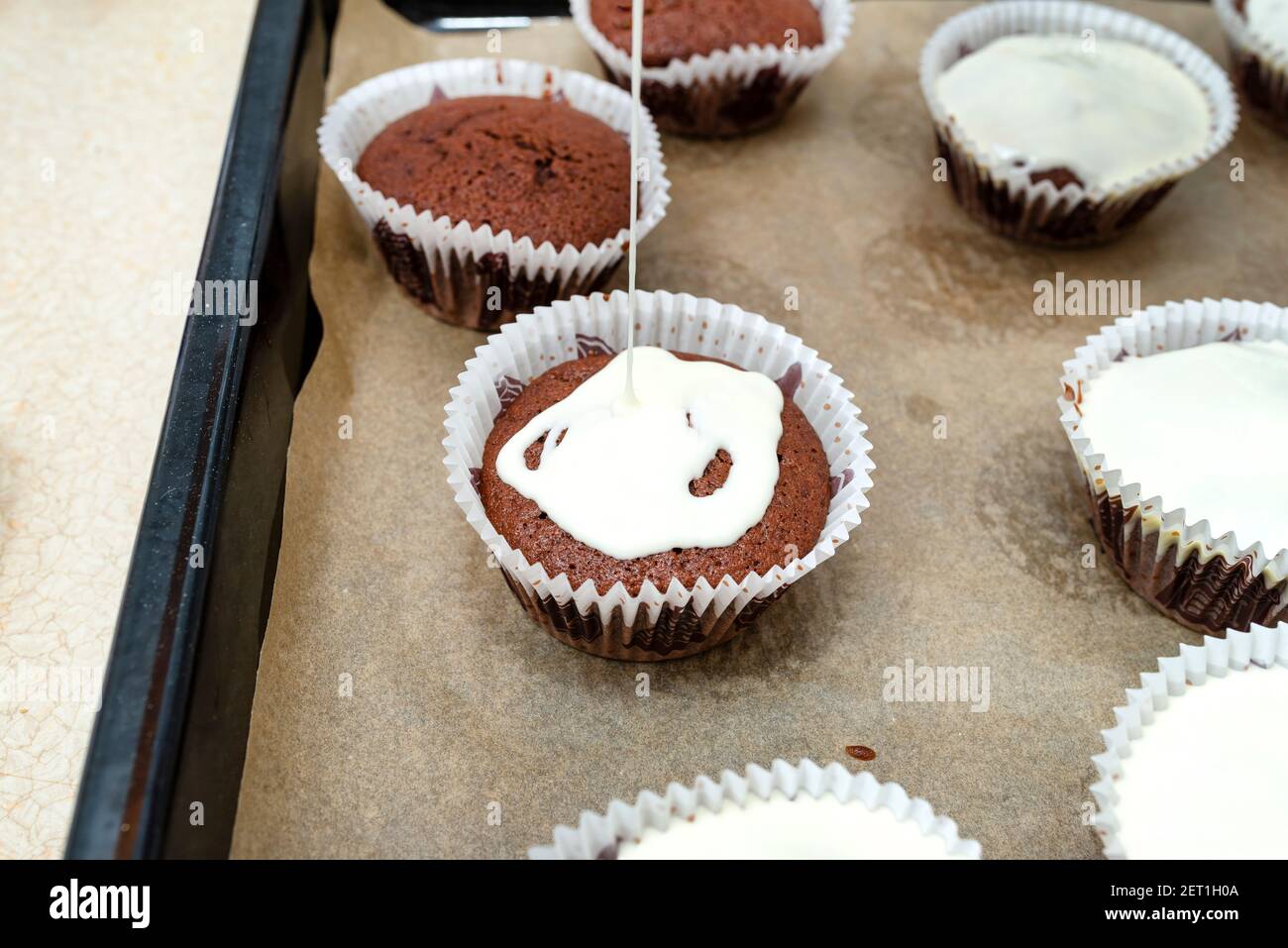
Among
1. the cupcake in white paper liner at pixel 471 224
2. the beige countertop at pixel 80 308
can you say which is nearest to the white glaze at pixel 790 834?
the beige countertop at pixel 80 308

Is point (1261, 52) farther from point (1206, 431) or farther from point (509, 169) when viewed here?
point (509, 169)

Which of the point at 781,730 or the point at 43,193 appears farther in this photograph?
the point at 43,193

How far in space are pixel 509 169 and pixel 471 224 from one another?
0.58ft

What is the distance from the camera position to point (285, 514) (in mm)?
2521

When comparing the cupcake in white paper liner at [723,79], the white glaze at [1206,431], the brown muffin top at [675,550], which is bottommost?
the brown muffin top at [675,550]

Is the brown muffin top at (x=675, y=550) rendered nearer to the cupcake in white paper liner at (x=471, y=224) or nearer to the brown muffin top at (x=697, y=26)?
the cupcake in white paper liner at (x=471, y=224)

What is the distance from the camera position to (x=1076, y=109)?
323cm

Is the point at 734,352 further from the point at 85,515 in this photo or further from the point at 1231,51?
the point at 1231,51

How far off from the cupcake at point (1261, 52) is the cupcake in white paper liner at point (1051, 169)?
254 millimetres

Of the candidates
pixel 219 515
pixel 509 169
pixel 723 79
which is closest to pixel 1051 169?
pixel 723 79

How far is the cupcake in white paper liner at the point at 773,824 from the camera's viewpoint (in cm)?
184

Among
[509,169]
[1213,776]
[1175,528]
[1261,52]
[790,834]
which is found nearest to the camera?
[790,834]
